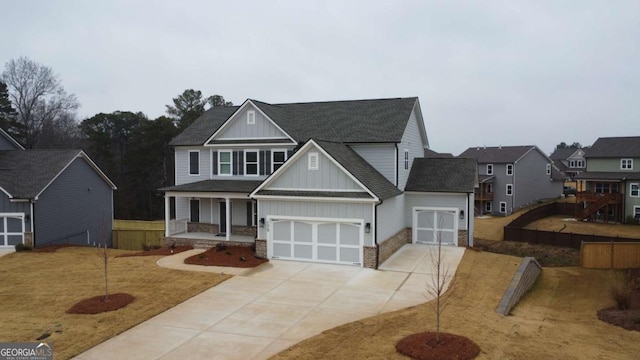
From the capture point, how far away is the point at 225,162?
27.4 metres

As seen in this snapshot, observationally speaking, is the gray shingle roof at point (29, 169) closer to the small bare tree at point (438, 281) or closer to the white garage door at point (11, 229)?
the white garage door at point (11, 229)

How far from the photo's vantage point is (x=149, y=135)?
173 ft

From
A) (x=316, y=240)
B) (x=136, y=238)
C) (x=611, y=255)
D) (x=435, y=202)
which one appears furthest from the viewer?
(x=136, y=238)

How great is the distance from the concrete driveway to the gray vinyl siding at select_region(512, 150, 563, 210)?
3692cm

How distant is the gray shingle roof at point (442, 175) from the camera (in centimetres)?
2559

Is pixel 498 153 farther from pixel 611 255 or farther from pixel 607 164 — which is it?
pixel 611 255

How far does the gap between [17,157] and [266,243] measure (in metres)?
18.3

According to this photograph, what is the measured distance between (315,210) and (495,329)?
1016cm

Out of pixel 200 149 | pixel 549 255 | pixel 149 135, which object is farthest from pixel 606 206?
pixel 149 135

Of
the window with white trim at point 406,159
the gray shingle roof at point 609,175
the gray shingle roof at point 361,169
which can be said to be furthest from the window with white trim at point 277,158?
the gray shingle roof at point 609,175

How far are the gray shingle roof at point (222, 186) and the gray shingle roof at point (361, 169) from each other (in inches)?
198

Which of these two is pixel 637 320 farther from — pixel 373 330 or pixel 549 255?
pixel 549 255

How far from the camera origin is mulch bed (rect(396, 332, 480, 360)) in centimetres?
1033

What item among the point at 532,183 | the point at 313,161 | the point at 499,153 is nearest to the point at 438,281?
the point at 313,161
